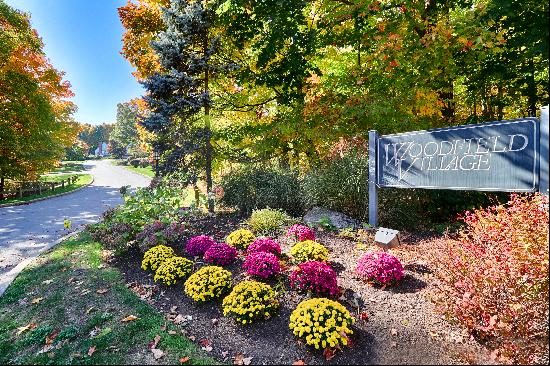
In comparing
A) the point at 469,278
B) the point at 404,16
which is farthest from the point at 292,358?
the point at 404,16

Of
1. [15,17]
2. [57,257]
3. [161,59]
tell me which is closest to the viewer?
[57,257]

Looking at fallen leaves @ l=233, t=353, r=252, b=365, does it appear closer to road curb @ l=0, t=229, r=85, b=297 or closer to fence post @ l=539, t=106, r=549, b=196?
fence post @ l=539, t=106, r=549, b=196

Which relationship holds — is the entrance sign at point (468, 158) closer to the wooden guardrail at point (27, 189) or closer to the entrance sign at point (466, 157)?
the entrance sign at point (466, 157)

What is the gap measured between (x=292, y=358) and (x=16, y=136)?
18.9 metres

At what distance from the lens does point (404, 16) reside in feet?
25.3

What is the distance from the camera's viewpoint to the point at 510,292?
10.0 feet

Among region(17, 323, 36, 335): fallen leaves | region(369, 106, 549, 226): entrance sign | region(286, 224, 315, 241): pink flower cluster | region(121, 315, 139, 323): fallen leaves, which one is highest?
region(369, 106, 549, 226): entrance sign

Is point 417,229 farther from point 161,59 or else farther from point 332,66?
point 161,59

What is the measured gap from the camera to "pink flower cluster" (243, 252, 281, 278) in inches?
176

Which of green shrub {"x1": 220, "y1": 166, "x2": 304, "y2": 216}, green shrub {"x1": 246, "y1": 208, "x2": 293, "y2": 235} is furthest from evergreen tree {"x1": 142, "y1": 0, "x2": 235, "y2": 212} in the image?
green shrub {"x1": 246, "y1": 208, "x2": 293, "y2": 235}

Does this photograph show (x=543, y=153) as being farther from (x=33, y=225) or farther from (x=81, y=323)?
(x=33, y=225)

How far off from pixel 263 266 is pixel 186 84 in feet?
22.4

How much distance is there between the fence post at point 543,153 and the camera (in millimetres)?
3838

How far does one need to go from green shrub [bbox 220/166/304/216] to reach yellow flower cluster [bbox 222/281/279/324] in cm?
453
